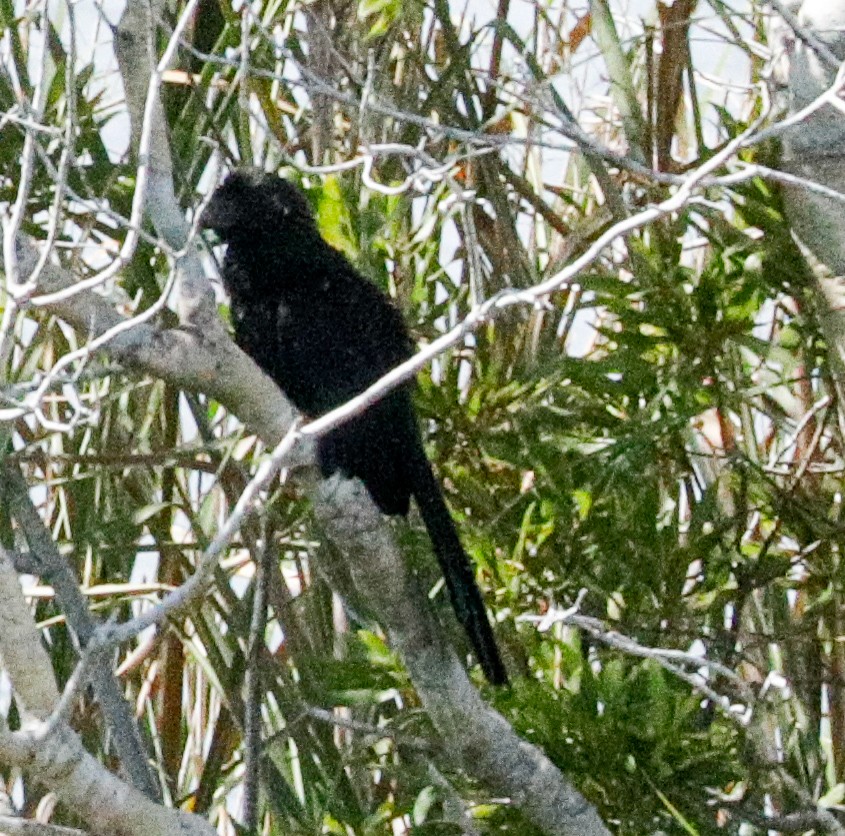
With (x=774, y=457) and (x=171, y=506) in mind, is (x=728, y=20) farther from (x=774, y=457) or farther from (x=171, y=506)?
(x=171, y=506)

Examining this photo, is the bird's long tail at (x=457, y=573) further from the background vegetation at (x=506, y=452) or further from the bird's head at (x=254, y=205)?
the bird's head at (x=254, y=205)

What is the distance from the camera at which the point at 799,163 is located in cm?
198

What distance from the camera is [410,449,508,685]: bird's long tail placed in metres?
2.05

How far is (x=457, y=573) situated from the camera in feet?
6.78

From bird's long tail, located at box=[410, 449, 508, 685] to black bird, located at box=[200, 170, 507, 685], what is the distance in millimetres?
98

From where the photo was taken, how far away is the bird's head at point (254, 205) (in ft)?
8.02

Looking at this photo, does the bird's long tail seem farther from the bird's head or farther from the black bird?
the bird's head

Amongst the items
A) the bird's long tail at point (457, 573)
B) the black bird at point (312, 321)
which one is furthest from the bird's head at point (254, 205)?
the bird's long tail at point (457, 573)

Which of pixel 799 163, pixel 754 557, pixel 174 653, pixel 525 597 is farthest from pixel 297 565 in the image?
pixel 799 163

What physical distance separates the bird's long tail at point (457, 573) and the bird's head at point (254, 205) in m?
0.55

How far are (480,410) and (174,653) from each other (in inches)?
32.9

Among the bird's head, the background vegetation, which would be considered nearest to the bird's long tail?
the background vegetation

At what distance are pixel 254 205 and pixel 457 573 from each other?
759mm

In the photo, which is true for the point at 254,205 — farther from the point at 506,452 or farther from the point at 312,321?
the point at 506,452
